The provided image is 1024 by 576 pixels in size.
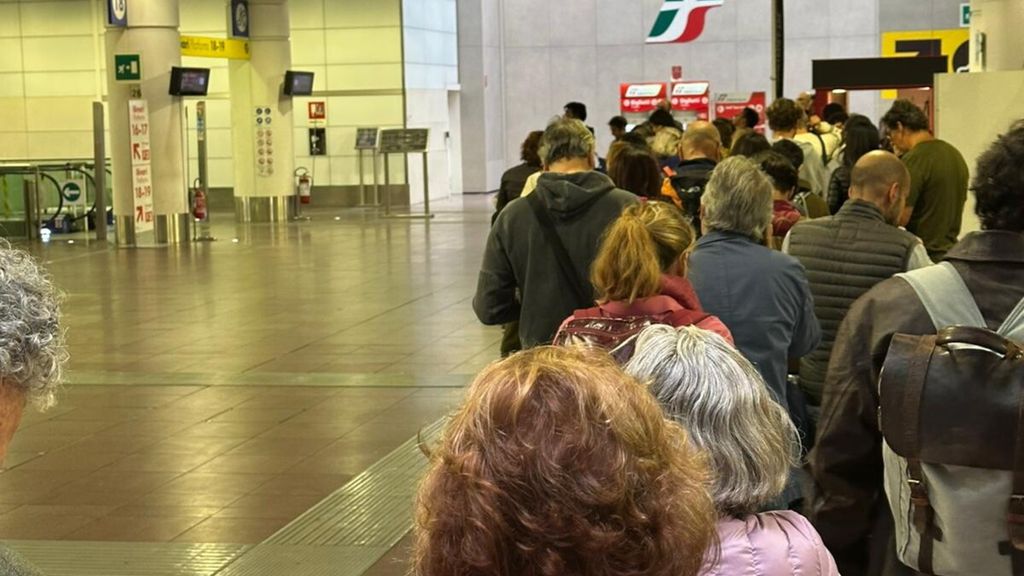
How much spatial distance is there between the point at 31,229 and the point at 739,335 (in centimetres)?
1974

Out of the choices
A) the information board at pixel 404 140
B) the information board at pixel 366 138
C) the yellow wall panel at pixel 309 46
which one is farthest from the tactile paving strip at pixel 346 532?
the yellow wall panel at pixel 309 46

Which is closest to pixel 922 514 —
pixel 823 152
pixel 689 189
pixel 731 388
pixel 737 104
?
pixel 731 388

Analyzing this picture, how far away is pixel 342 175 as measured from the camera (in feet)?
96.4

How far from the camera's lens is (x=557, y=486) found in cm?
153

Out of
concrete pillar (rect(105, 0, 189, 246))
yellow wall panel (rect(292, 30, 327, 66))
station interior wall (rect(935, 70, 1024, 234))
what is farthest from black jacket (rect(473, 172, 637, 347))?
yellow wall panel (rect(292, 30, 327, 66))

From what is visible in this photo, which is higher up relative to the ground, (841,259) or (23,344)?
(23,344)

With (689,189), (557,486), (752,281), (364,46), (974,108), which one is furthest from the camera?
(364,46)

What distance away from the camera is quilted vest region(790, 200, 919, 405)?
499cm

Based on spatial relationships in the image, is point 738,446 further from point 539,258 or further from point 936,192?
point 936,192

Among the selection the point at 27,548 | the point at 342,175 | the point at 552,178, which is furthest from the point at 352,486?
the point at 342,175

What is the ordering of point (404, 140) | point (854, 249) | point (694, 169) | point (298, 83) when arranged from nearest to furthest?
point (854, 249)
point (694, 169)
point (298, 83)
point (404, 140)

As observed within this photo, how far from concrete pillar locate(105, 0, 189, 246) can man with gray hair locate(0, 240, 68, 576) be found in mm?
19079

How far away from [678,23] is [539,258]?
25966 mm

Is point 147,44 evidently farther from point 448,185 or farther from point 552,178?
point 552,178
